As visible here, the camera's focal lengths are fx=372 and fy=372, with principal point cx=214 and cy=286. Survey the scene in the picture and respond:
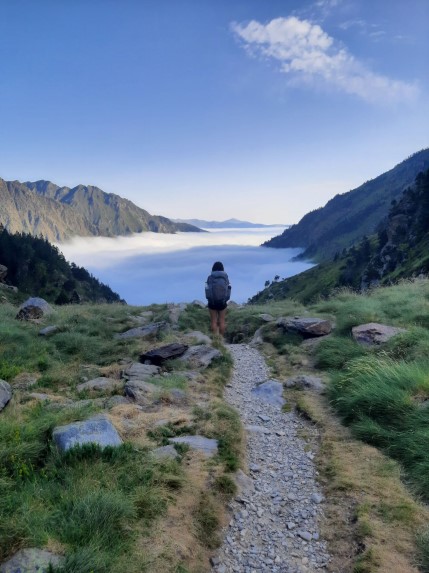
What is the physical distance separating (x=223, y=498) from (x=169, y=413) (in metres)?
2.71

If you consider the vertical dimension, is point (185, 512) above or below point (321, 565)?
above

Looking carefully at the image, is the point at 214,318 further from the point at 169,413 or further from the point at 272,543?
the point at 272,543

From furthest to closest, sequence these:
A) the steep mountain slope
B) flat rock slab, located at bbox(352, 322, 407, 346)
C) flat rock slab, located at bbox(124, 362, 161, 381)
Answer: the steep mountain slope < flat rock slab, located at bbox(352, 322, 407, 346) < flat rock slab, located at bbox(124, 362, 161, 381)

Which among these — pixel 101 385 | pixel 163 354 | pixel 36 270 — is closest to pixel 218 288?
pixel 163 354

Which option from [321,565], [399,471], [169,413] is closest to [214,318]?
[169,413]

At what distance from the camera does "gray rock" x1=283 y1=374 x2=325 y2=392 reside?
36.6 ft

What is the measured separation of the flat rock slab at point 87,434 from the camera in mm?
6035

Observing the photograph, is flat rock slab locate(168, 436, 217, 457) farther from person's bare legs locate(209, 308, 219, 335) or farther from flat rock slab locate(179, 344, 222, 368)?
person's bare legs locate(209, 308, 219, 335)

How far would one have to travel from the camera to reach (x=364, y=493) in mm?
6176

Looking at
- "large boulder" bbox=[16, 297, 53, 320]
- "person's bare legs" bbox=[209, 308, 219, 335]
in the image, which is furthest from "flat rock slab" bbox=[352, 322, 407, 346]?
"large boulder" bbox=[16, 297, 53, 320]

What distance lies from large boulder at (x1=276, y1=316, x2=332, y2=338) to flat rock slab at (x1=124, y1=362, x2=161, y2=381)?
6.94 metres

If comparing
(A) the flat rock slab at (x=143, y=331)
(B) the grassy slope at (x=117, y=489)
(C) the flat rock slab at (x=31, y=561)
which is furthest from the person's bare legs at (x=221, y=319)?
(C) the flat rock slab at (x=31, y=561)

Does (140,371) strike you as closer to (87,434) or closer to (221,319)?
(87,434)

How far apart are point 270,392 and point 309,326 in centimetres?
555
